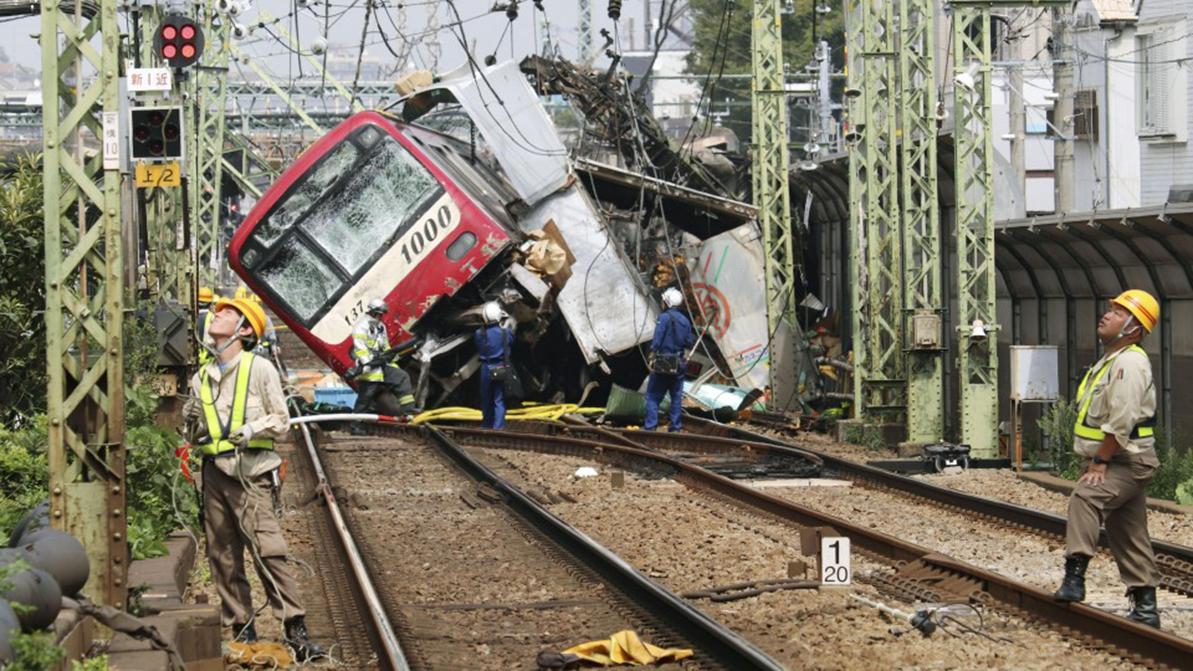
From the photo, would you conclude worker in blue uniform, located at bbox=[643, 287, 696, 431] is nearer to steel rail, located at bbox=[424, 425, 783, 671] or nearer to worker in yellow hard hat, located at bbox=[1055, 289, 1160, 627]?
steel rail, located at bbox=[424, 425, 783, 671]

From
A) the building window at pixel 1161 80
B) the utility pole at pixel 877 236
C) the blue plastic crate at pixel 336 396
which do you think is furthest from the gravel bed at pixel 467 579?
the building window at pixel 1161 80

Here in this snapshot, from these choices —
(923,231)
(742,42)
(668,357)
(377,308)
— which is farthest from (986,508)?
(742,42)

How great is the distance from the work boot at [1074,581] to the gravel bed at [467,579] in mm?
2141

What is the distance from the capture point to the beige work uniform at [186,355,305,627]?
897 centimetres

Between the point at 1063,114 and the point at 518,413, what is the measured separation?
32.6ft

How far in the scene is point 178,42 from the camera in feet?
59.6

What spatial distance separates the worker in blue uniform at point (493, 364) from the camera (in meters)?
23.3

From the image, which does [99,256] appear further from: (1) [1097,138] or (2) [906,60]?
(1) [1097,138]

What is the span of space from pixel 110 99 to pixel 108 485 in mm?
1947

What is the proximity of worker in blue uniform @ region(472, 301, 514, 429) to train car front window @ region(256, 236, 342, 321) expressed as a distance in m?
3.13

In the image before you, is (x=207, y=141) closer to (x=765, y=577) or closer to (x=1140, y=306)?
(x=765, y=577)

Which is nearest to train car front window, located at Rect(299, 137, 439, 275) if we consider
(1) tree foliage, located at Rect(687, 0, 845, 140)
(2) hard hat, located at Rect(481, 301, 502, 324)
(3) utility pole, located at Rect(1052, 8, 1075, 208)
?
(2) hard hat, located at Rect(481, 301, 502, 324)

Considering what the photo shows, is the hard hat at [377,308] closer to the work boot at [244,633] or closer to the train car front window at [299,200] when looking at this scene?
the train car front window at [299,200]

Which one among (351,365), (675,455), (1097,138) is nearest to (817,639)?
(675,455)
